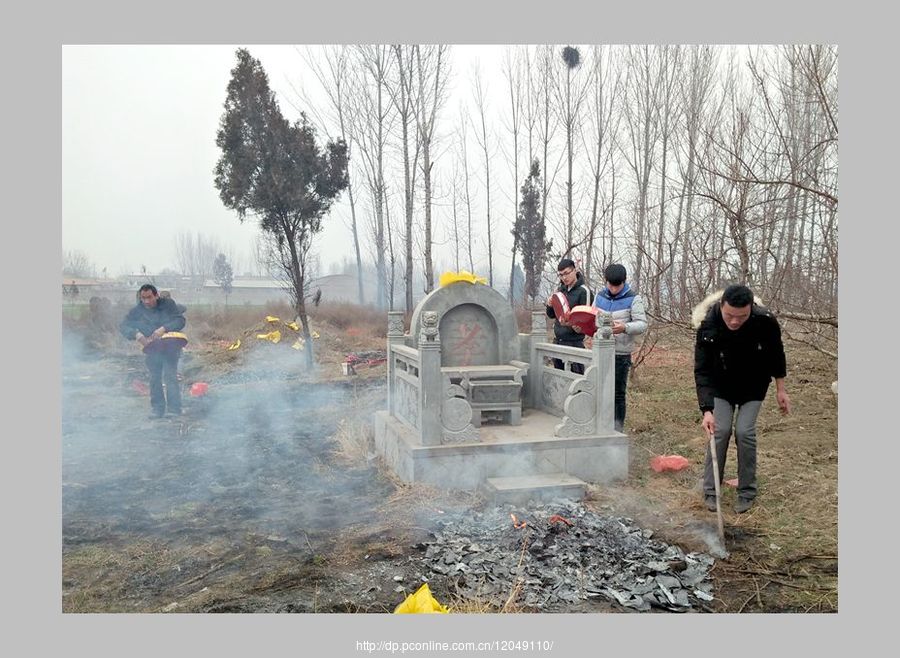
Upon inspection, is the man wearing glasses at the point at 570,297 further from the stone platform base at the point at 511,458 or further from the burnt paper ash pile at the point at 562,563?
the burnt paper ash pile at the point at 562,563

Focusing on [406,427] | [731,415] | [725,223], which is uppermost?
[725,223]

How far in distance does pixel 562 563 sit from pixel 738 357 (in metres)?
1.92

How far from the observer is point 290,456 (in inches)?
278

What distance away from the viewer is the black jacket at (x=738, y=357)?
178 inches

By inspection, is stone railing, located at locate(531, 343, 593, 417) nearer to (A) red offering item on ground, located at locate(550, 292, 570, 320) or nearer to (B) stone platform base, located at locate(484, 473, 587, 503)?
(A) red offering item on ground, located at locate(550, 292, 570, 320)

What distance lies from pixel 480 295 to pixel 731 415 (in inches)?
116

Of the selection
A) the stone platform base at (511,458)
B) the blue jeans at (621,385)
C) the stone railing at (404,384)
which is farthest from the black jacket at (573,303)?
the stone railing at (404,384)

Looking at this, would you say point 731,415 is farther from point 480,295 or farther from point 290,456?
point 290,456

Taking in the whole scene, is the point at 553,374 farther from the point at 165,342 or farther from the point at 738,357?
the point at 165,342

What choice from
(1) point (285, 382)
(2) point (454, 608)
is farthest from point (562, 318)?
(1) point (285, 382)

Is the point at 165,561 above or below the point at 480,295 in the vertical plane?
below

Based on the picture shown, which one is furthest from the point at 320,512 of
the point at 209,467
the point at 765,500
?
the point at 765,500

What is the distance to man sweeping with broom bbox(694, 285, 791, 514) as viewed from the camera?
450 cm

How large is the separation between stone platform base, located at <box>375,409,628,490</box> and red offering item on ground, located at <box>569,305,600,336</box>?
3.61 feet
